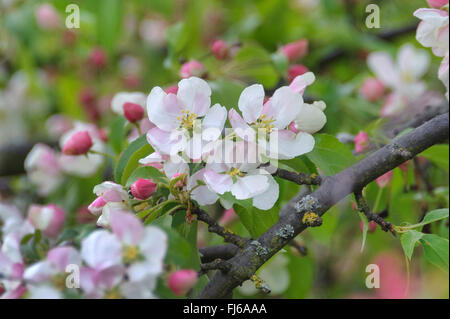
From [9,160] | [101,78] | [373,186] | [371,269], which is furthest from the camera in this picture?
[101,78]

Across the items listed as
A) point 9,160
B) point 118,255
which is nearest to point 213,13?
point 9,160

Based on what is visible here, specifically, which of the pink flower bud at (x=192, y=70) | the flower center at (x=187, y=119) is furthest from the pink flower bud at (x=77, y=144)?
the flower center at (x=187, y=119)

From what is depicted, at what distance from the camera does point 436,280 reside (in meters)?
1.72

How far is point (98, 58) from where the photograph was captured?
1957 millimetres

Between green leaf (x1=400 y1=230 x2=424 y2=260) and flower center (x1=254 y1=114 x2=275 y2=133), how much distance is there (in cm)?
21

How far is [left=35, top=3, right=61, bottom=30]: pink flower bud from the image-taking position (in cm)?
180

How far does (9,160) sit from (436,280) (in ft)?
4.56

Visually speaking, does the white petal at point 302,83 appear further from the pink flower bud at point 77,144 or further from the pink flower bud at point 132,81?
the pink flower bud at point 132,81

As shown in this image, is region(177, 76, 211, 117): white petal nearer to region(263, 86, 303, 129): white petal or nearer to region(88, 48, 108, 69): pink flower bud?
region(263, 86, 303, 129): white petal

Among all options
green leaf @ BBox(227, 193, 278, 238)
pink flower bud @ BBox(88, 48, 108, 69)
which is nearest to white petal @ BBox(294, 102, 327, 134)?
green leaf @ BBox(227, 193, 278, 238)

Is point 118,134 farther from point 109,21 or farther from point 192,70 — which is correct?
point 109,21

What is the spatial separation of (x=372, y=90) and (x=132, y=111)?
890 mm

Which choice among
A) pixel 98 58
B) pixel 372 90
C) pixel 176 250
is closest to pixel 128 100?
pixel 176 250
